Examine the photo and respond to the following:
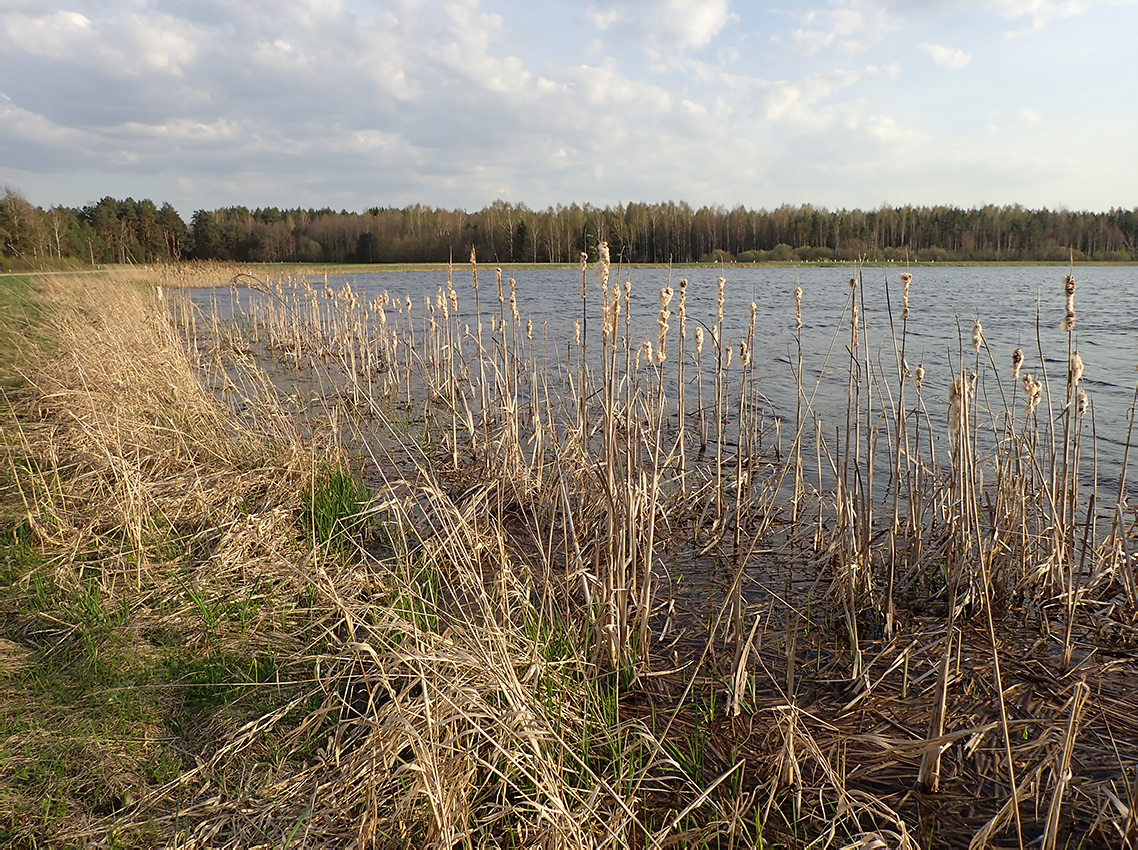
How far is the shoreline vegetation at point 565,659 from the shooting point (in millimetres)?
2020

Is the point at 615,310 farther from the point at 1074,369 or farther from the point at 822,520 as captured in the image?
the point at 822,520

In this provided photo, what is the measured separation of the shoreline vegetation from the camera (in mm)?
2020

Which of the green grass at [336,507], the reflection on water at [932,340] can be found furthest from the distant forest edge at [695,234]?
the green grass at [336,507]

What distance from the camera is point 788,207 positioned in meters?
66.4

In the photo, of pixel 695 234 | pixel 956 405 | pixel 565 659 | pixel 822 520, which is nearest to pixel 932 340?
pixel 822 520

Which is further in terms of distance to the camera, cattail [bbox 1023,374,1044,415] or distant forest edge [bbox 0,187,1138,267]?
distant forest edge [bbox 0,187,1138,267]

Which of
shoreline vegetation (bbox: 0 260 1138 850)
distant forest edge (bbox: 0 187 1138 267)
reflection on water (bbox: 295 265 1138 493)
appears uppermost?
distant forest edge (bbox: 0 187 1138 267)

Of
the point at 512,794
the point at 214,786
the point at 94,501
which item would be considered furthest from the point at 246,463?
the point at 512,794

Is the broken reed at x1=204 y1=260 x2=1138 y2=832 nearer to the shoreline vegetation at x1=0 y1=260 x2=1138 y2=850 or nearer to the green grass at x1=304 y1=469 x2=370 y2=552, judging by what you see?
the shoreline vegetation at x1=0 y1=260 x2=1138 y2=850

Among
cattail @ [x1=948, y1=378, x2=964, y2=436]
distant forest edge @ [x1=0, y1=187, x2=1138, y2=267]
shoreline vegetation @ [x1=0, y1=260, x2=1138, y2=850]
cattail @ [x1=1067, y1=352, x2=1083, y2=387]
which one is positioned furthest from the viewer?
distant forest edge @ [x1=0, y1=187, x2=1138, y2=267]

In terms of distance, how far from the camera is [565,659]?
244 cm

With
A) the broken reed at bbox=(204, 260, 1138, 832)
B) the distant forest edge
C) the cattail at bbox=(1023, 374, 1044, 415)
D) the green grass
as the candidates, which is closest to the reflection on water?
the cattail at bbox=(1023, 374, 1044, 415)

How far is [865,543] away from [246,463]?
14.3 ft

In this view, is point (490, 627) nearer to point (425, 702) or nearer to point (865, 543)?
point (425, 702)
